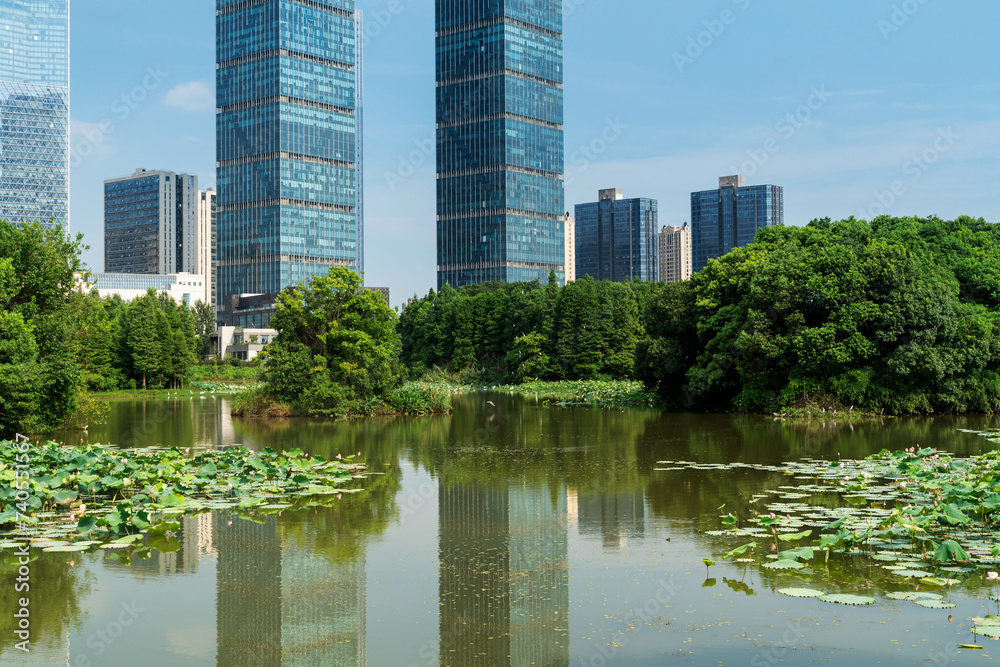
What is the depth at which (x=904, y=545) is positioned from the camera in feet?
37.2

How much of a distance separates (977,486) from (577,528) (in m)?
5.54

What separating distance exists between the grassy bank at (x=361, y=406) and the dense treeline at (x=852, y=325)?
9762mm

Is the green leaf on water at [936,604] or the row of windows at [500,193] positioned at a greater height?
the row of windows at [500,193]

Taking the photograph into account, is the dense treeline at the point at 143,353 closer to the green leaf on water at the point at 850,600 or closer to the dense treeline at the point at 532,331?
the dense treeline at the point at 532,331

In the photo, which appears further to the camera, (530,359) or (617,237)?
(617,237)

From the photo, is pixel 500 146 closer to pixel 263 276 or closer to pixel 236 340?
pixel 263 276

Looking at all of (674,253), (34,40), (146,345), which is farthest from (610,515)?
(34,40)

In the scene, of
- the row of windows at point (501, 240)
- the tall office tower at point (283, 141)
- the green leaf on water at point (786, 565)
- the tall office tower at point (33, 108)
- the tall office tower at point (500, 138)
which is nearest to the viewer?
the green leaf on water at point (786, 565)

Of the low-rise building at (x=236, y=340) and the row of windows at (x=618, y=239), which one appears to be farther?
the row of windows at (x=618, y=239)

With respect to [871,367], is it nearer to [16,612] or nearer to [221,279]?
[16,612]

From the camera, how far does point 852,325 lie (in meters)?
31.2

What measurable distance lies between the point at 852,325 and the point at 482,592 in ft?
80.7

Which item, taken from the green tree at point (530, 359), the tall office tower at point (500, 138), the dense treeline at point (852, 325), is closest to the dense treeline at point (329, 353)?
the dense treeline at point (852, 325)

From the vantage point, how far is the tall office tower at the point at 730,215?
497 feet
